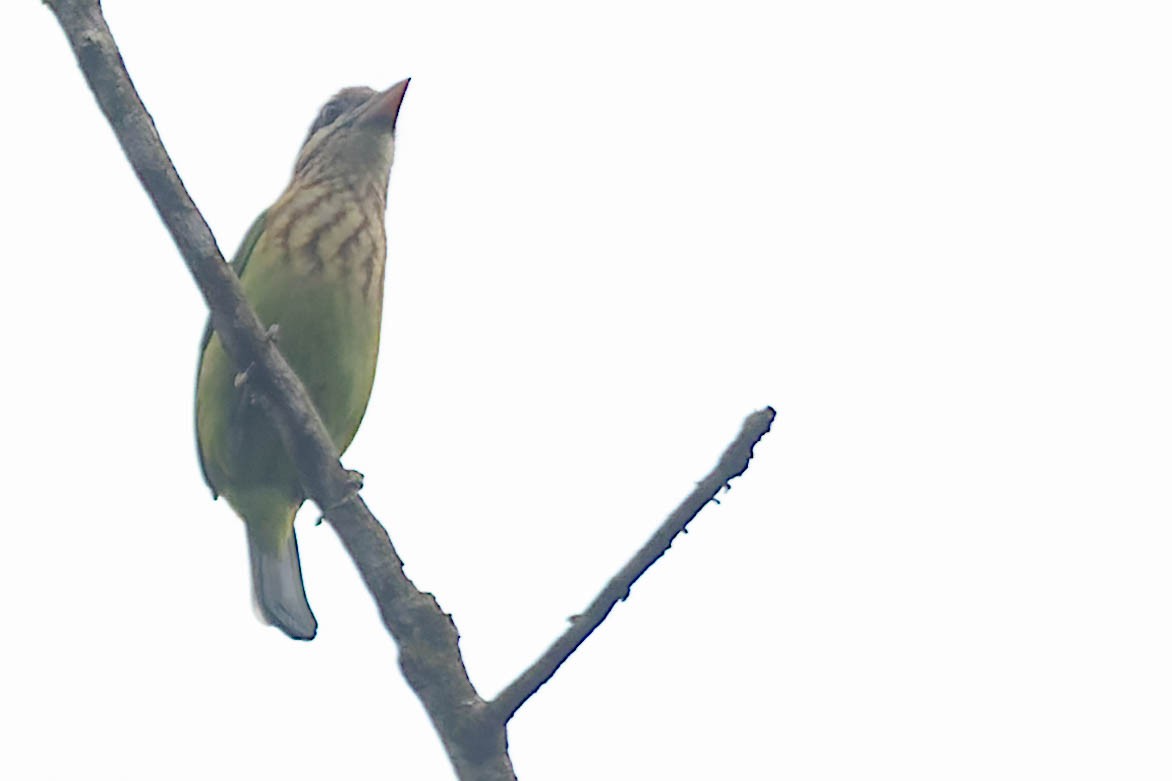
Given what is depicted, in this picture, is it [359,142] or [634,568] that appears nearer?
[634,568]

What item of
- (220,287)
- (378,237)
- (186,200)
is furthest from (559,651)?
(378,237)

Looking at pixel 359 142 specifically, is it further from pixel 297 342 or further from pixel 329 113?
pixel 297 342

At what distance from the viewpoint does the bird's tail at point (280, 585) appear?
4958 millimetres

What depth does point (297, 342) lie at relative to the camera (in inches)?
193

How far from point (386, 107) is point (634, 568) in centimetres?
303

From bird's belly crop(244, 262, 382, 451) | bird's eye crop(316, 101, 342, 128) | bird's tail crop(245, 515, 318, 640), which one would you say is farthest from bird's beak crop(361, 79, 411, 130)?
bird's tail crop(245, 515, 318, 640)

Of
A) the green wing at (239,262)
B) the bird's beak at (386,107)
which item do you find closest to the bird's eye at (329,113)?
the bird's beak at (386,107)

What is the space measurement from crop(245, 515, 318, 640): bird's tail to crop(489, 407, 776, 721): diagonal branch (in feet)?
6.79

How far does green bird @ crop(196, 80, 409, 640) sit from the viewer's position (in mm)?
4895

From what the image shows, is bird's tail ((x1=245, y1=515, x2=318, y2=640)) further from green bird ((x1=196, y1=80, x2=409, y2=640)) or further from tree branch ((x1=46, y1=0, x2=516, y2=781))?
tree branch ((x1=46, y1=0, x2=516, y2=781))

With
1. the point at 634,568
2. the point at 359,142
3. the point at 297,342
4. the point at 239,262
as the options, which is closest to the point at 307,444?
the point at 634,568

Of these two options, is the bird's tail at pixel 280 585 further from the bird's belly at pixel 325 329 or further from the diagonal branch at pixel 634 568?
the diagonal branch at pixel 634 568

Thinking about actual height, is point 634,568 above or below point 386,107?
below

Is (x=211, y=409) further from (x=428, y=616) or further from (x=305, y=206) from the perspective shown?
(x=428, y=616)
